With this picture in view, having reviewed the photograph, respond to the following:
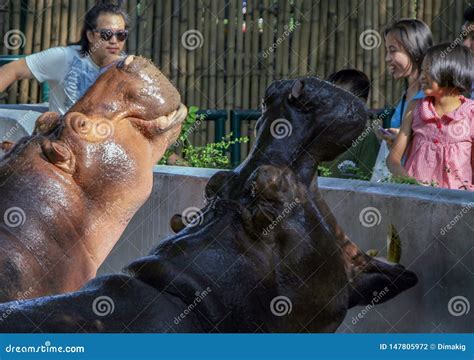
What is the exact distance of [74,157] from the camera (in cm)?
432

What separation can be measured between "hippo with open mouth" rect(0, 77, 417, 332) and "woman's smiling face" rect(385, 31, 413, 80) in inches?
169

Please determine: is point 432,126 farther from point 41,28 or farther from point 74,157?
point 41,28

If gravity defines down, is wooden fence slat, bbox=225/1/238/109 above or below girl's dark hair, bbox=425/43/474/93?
below

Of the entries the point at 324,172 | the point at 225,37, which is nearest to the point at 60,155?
the point at 324,172

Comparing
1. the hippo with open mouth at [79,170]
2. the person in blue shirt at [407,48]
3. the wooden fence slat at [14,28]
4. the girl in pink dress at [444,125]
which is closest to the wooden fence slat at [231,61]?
the wooden fence slat at [14,28]

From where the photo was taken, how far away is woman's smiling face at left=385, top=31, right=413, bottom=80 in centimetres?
757

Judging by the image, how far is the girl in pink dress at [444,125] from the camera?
6.22 meters

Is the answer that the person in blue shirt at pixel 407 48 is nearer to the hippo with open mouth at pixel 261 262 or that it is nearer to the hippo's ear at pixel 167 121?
the hippo's ear at pixel 167 121

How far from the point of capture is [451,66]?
622 centimetres

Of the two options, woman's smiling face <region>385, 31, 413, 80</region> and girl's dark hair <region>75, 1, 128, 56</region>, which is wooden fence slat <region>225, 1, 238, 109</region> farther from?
woman's smiling face <region>385, 31, 413, 80</region>

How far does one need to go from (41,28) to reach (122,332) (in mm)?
10619

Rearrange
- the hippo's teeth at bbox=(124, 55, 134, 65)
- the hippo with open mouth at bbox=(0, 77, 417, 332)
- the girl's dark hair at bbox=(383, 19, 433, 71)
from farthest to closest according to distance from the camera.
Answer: the girl's dark hair at bbox=(383, 19, 433, 71), the hippo's teeth at bbox=(124, 55, 134, 65), the hippo with open mouth at bbox=(0, 77, 417, 332)

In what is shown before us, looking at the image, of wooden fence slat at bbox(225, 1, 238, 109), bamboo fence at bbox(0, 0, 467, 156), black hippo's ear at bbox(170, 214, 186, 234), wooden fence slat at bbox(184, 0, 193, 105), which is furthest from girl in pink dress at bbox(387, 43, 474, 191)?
wooden fence slat at bbox(184, 0, 193, 105)

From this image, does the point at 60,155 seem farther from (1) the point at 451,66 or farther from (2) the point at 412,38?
(2) the point at 412,38
